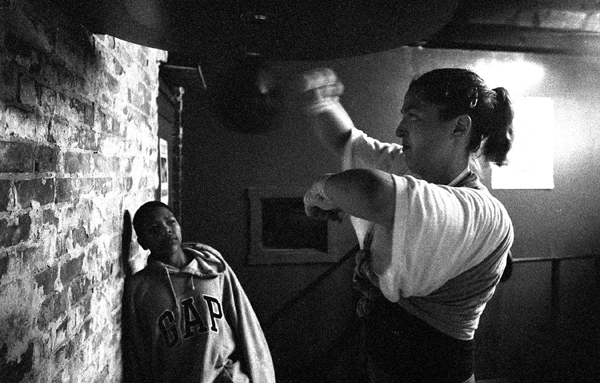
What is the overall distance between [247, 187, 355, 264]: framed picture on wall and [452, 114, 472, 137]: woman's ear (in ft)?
9.42

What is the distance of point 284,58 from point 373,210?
2.25 feet

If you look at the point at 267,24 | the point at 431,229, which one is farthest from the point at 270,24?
the point at 431,229

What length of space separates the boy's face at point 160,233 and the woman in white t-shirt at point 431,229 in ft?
3.62

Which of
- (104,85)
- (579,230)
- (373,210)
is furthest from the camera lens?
(579,230)

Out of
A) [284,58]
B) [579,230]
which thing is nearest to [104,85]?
[284,58]

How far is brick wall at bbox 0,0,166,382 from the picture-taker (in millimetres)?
1019

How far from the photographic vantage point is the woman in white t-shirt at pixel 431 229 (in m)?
1.07

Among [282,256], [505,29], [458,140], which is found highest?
[505,29]

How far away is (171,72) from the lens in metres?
2.96

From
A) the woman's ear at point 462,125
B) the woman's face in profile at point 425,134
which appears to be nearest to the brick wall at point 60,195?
the woman's face in profile at point 425,134

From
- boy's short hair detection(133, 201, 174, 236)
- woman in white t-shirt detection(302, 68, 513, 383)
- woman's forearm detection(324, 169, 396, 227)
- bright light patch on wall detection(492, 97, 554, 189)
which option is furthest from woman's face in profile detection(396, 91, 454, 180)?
bright light patch on wall detection(492, 97, 554, 189)

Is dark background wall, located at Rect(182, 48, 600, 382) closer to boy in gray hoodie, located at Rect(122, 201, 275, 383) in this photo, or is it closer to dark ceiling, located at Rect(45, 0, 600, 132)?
boy in gray hoodie, located at Rect(122, 201, 275, 383)

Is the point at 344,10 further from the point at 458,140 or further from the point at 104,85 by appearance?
the point at 104,85

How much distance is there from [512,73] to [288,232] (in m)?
2.65
